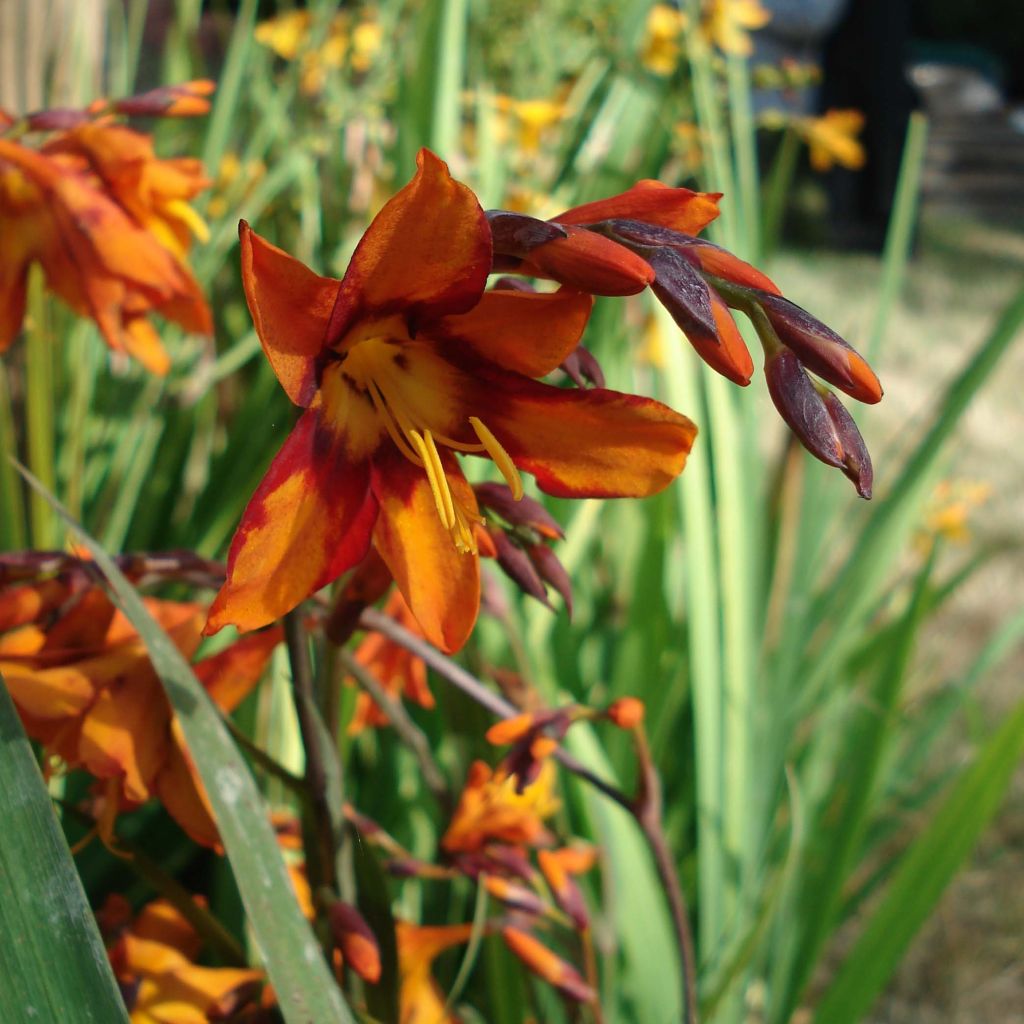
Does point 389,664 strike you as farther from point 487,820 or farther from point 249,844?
point 249,844

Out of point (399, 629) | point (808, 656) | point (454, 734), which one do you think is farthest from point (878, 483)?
point (399, 629)

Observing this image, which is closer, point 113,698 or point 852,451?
point 852,451

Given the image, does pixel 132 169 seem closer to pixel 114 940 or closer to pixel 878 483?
pixel 114 940

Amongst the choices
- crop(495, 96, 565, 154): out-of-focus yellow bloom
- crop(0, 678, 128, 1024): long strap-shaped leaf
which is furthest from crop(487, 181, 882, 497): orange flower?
crop(495, 96, 565, 154): out-of-focus yellow bloom

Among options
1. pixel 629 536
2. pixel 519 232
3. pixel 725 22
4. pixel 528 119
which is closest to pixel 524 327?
pixel 519 232

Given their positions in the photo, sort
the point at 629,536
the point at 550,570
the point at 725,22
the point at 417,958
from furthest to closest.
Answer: the point at 725,22
the point at 629,536
the point at 417,958
the point at 550,570

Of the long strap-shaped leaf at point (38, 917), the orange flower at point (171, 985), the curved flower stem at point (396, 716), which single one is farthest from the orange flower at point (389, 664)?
the long strap-shaped leaf at point (38, 917)

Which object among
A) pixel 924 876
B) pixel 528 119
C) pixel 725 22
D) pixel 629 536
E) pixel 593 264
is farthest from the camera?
pixel 725 22
